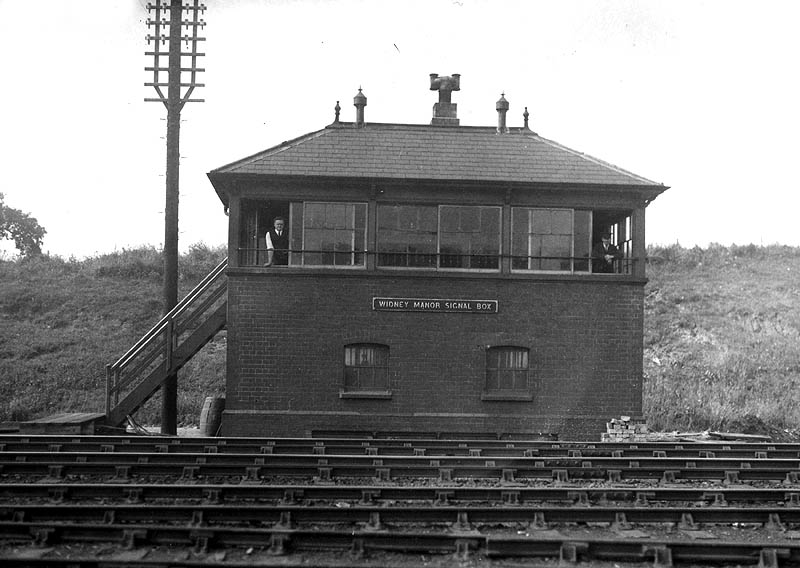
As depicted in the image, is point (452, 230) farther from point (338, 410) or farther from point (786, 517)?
point (786, 517)

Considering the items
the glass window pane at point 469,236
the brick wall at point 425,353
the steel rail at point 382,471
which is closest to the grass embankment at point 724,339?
the brick wall at point 425,353

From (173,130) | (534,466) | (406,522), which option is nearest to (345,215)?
(173,130)

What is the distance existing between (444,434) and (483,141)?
22.6ft

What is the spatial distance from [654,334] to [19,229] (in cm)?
3175

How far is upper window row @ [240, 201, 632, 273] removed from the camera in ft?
54.3

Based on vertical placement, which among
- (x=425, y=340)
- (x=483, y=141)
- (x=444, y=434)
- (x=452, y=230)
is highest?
→ (x=483, y=141)

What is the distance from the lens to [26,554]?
7.15 m

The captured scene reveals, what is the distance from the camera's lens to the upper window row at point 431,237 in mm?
16547

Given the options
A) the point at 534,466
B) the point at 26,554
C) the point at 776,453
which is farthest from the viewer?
the point at 776,453

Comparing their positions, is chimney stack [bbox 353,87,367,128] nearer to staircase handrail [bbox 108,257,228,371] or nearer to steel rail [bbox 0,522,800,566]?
staircase handrail [bbox 108,257,228,371]

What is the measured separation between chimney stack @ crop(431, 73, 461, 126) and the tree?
27.8m

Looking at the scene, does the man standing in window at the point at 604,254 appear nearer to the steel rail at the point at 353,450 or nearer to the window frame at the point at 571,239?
the window frame at the point at 571,239

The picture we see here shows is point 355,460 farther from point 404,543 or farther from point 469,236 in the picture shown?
point 469,236

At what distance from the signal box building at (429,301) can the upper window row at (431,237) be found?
0.10 feet
